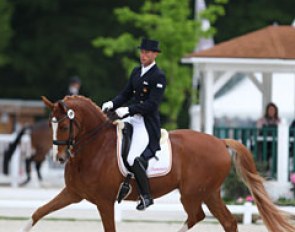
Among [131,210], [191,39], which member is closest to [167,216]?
[131,210]

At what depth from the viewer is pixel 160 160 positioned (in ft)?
39.9

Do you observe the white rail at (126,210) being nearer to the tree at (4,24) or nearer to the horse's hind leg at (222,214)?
the horse's hind leg at (222,214)

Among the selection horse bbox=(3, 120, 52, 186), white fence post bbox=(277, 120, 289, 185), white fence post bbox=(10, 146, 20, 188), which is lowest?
white fence post bbox=(10, 146, 20, 188)

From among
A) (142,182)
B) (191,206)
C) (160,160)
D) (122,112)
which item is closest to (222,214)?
(191,206)

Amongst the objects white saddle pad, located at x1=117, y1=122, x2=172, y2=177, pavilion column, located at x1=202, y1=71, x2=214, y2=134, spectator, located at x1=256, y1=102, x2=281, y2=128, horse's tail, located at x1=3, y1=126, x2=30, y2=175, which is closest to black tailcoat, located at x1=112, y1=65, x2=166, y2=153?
white saddle pad, located at x1=117, y1=122, x2=172, y2=177

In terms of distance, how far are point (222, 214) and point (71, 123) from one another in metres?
2.14

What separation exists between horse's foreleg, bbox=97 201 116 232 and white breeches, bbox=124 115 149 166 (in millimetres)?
557

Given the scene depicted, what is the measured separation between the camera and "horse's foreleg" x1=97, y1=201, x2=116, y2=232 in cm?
1158

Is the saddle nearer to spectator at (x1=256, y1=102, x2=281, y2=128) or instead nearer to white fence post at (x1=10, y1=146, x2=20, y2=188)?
spectator at (x1=256, y1=102, x2=281, y2=128)

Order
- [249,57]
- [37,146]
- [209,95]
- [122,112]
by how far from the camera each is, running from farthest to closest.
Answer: [37,146] → [209,95] → [249,57] → [122,112]

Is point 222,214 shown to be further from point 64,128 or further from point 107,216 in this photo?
point 64,128

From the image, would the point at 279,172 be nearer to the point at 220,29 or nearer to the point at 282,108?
the point at 282,108

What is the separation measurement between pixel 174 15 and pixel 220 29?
48.9 ft

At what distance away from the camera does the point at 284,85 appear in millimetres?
26219
